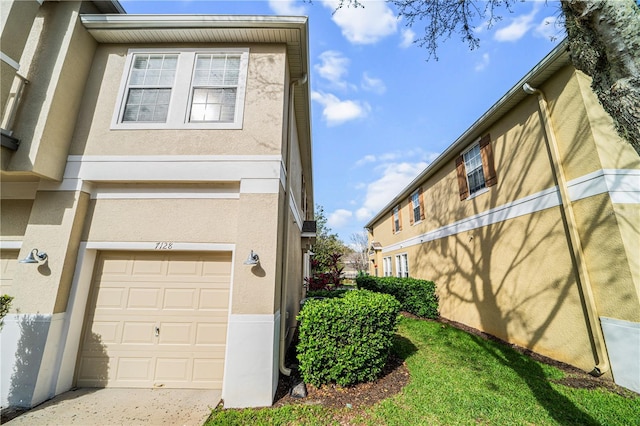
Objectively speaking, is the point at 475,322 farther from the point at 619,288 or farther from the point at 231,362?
the point at 231,362

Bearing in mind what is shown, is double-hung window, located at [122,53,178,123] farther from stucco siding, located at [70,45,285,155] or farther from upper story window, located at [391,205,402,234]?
upper story window, located at [391,205,402,234]

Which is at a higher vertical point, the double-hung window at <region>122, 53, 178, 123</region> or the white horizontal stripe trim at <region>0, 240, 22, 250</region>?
the double-hung window at <region>122, 53, 178, 123</region>

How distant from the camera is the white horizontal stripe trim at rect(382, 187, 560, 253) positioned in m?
5.91

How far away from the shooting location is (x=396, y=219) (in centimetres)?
1584

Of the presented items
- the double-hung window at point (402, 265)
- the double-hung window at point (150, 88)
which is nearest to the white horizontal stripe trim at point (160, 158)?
the double-hung window at point (150, 88)

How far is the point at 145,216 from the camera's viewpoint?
4789 mm

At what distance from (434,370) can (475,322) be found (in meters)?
4.14

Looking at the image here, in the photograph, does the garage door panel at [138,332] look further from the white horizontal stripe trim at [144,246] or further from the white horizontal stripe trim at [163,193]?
the white horizontal stripe trim at [163,193]

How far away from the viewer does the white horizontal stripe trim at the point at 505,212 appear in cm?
591

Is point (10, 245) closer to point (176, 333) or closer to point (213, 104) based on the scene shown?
point (176, 333)

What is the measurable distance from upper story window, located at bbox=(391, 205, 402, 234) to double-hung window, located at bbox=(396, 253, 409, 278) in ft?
5.44

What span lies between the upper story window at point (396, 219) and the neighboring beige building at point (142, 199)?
37.5 feet

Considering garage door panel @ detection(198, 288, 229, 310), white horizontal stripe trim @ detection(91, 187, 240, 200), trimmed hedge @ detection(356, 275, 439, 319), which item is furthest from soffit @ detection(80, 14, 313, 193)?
trimmed hedge @ detection(356, 275, 439, 319)

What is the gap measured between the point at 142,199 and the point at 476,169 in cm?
964
